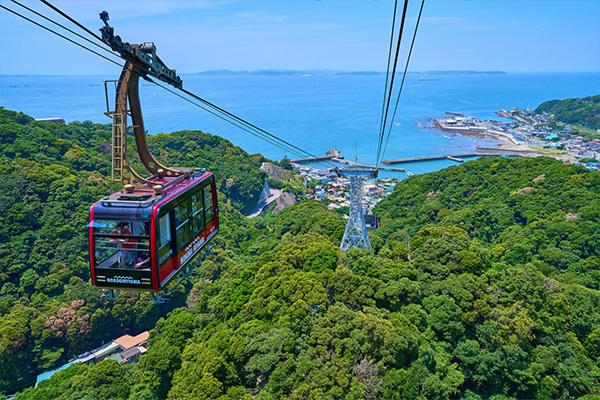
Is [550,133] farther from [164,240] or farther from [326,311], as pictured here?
[164,240]

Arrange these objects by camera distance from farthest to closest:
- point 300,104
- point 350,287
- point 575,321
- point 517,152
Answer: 1. point 300,104
2. point 517,152
3. point 575,321
4. point 350,287

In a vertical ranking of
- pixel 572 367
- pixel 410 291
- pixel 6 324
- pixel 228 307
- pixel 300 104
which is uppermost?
pixel 300 104

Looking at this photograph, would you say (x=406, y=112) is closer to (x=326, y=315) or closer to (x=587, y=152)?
(x=587, y=152)

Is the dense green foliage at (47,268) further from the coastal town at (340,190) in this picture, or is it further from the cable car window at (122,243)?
the cable car window at (122,243)

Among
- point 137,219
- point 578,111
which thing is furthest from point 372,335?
point 578,111

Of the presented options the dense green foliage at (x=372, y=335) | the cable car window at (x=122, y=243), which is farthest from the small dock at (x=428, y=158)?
the cable car window at (x=122, y=243)

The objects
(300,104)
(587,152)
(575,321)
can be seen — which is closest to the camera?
(575,321)

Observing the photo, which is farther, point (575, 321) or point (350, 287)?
point (575, 321)

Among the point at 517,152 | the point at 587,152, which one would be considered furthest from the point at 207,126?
the point at 587,152
